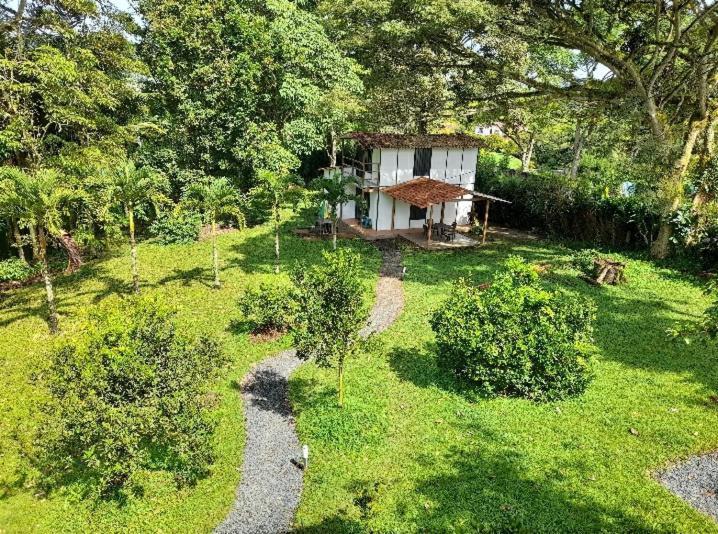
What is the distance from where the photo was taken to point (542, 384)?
44.0ft

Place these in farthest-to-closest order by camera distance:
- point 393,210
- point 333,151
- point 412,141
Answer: point 333,151
point 393,210
point 412,141

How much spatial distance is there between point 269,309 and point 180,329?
4698mm

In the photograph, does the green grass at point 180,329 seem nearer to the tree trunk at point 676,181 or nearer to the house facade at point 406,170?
the house facade at point 406,170

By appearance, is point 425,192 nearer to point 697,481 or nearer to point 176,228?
point 176,228

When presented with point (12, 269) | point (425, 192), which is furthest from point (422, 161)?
point (12, 269)

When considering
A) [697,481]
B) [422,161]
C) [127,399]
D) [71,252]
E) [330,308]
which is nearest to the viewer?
[127,399]

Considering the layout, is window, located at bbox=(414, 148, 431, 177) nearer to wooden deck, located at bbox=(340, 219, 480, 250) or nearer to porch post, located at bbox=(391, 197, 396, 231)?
porch post, located at bbox=(391, 197, 396, 231)

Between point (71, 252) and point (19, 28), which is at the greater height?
point (19, 28)

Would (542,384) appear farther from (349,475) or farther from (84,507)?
(84,507)

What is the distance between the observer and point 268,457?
11.6 m

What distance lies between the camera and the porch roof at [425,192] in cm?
2820

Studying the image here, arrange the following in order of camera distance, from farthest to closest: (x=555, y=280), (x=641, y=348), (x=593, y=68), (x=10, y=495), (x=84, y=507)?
(x=593, y=68)
(x=555, y=280)
(x=641, y=348)
(x=10, y=495)
(x=84, y=507)

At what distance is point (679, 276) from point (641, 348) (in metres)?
8.97

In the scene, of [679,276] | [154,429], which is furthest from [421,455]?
[679,276]
